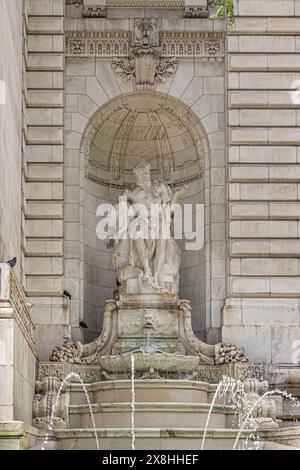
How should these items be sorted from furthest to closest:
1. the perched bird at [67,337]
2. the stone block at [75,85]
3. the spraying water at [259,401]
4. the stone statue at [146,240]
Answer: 1. the stone block at [75,85]
2. the stone statue at [146,240]
3. the perched bird at [67,337]
4. the spraying water at [259,401]

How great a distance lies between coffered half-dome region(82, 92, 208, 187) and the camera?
101 ft

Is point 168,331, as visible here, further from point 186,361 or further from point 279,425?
point 279,425

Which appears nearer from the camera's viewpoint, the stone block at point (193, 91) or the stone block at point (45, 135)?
the stone block at point (45, 135)

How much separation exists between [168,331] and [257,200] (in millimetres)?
3193

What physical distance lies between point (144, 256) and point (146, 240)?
12.7 inches

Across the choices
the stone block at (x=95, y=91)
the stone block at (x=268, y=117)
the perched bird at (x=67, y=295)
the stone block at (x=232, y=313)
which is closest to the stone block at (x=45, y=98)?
the stone block at (x=95, y=91)

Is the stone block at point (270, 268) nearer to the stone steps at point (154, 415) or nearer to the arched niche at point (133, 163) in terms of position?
the arched niche at point (133, 163)

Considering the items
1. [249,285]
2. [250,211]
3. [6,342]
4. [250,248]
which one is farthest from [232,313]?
[6,342]

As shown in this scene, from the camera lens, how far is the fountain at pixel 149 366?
25136mm

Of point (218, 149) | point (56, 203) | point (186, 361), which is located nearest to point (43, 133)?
point (56, 203)

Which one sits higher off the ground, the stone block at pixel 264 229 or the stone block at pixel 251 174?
the stone block at pixel 251 174

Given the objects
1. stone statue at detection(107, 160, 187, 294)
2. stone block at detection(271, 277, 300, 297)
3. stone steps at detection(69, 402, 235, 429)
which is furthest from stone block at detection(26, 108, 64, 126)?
stone steps at detection(69, 402, 235, 429)

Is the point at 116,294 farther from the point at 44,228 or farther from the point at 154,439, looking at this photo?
the point at 154,439

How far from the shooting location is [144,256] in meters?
29.1
